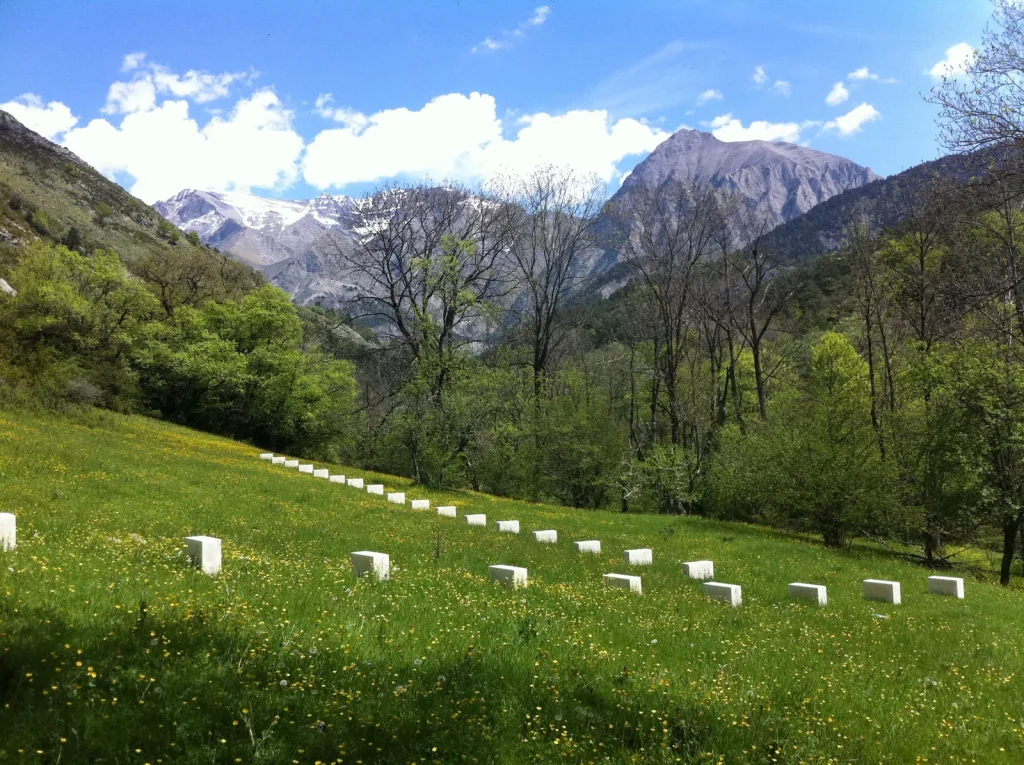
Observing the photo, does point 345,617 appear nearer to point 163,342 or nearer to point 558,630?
point 558,630

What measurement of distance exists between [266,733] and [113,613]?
2546 mm

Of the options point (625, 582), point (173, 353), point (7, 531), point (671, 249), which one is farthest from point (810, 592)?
point (173, 353)

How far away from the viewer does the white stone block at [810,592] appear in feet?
42.9

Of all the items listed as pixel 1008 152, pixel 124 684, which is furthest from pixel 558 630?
pixel 1008 152

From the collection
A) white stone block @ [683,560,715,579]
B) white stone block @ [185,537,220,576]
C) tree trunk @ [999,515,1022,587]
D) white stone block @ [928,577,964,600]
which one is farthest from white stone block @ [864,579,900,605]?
white stone block @ [185,537,220,576]

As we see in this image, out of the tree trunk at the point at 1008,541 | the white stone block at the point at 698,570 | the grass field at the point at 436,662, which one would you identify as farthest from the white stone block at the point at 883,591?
the tree trunk at the point at 1008,541

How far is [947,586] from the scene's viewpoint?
15.8 metres

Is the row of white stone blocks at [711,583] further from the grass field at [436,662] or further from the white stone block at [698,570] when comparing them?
the grass field at [436,662]

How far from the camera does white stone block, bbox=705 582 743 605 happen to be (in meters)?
12.1

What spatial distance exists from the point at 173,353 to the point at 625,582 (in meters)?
43.3

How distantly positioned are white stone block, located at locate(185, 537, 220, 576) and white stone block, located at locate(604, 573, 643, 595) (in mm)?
7152

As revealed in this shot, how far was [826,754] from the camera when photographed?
5.57m

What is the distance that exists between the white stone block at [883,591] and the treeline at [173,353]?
35657 mm

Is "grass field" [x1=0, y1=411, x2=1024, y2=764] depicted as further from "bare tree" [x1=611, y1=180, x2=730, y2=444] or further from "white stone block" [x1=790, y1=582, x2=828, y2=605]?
"bare tree" [x1=611, y1=180, x2=730, y2=444]
